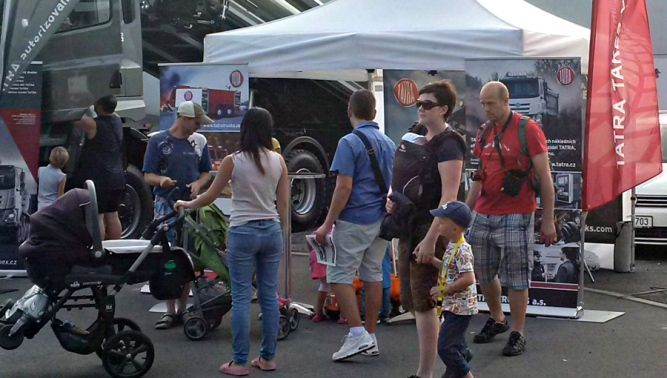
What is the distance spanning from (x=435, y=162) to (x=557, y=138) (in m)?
2.58

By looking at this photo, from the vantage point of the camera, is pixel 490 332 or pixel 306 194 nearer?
pixel 490 332

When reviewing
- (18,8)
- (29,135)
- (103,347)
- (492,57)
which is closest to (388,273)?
(492,57)

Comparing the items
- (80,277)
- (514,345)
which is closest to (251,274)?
(80,277)

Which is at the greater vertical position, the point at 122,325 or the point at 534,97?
the point at 534,97

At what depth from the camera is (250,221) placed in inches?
241

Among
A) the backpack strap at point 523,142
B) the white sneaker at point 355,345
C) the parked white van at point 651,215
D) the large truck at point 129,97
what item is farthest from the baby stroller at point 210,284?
the parked white van at point 651,215

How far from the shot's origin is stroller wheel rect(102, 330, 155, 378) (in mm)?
5980

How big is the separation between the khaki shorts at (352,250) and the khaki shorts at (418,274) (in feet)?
2.33

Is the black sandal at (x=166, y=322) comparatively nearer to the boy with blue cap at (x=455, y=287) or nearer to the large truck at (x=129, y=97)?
the large truck at (x=129, y=97)

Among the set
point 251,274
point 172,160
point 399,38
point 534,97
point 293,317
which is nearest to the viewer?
point 251,274

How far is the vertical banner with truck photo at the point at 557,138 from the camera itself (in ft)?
26.1

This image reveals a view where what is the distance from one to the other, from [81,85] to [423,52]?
151 inches

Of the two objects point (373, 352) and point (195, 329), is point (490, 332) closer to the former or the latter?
point (373, 352)

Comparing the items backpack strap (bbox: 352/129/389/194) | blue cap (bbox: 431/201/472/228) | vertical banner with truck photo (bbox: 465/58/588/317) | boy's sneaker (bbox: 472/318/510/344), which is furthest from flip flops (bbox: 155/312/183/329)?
blue cap (bbox: 431/201/472/228)
